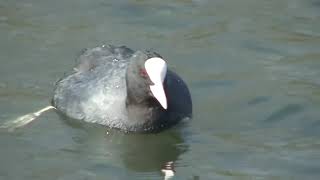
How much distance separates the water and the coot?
0.14 m

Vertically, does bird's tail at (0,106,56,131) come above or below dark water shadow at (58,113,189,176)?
above

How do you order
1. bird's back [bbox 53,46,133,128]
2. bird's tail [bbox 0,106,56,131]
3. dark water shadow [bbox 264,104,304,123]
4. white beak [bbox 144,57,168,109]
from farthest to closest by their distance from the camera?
dark water shadow [bbox 264,104,304,123], bird's tail [bbox 0,106,56,131], bird's back [bbox 53,46,133,128], white beak [bbox 144,57,168,109]

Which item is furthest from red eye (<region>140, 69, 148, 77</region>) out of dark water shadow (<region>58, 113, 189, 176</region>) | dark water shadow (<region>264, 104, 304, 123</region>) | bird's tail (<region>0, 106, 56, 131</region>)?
dark water shadow (<region>264, 104, 304, 123</region>)

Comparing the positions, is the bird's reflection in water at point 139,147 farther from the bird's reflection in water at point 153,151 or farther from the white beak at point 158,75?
the white beak at point 158,75

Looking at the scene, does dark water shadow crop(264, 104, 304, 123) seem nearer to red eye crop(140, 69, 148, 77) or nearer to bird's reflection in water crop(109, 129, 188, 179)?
bird's reflection in water crop(109, 129, 188, 179)

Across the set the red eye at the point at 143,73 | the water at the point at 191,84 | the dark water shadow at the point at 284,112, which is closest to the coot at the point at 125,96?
the red eye at the point at 143,73

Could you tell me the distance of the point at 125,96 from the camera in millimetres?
8531

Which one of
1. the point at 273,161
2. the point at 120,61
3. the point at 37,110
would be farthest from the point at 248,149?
the point at 37,110

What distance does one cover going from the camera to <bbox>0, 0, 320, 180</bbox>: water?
8.04 meters

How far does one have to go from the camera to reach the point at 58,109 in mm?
8938

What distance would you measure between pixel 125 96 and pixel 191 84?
112 centimetres

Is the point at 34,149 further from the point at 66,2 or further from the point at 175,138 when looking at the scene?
the point at 66,2

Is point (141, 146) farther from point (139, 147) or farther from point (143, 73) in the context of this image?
point (143, 73)

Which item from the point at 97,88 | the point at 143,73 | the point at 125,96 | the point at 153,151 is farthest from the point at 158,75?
the point at 97,88
